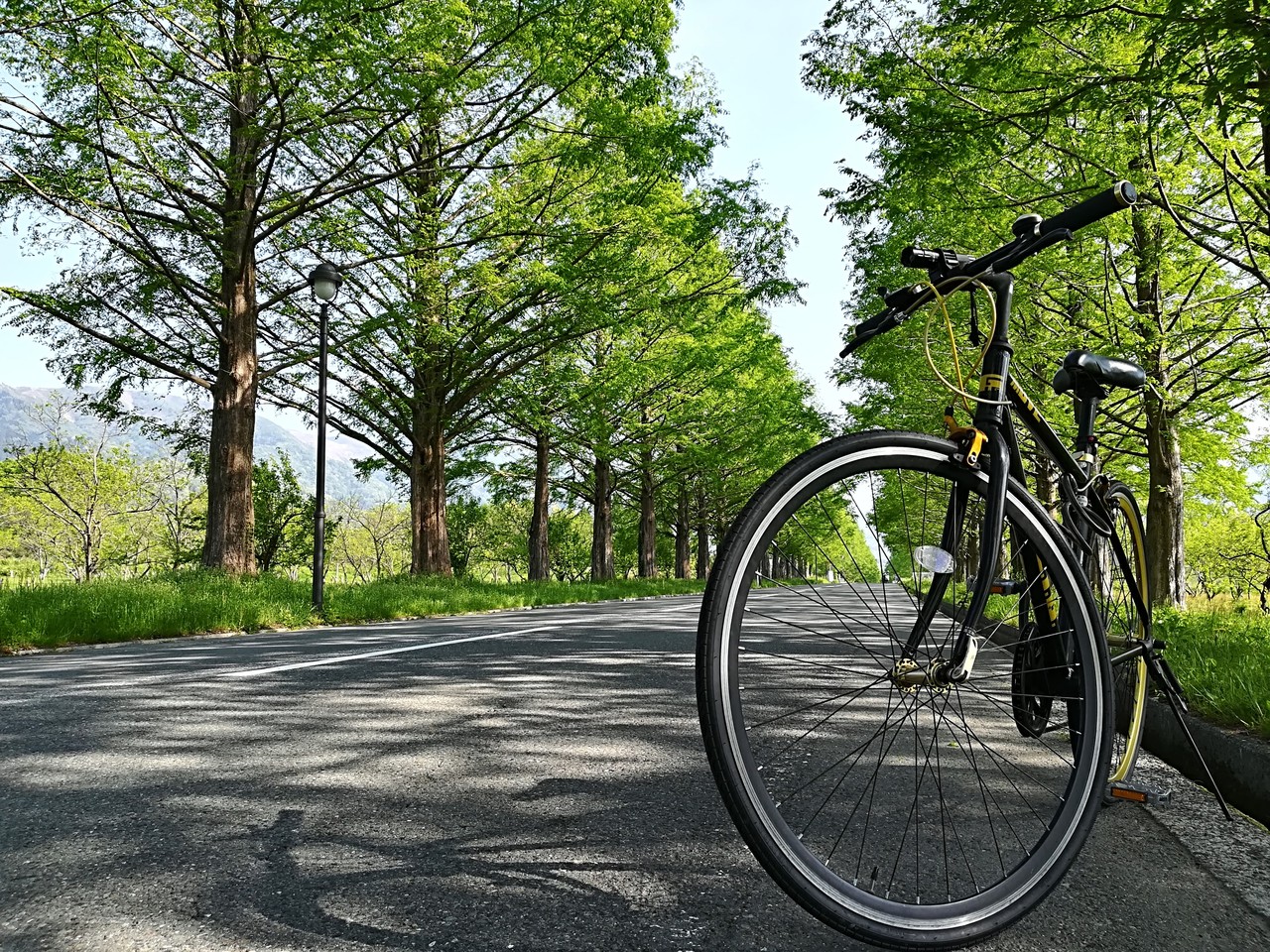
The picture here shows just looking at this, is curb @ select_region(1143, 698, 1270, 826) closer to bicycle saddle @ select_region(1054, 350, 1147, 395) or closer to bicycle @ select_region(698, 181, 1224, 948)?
bicycle @ select_region(698, 181, 1224, 948)

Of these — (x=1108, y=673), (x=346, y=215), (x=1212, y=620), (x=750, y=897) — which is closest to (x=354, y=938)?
(x=750, y=897)

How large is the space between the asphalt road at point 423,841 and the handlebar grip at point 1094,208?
5.17ft

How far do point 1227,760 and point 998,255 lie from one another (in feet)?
7.15

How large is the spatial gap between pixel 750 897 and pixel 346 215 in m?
14.3

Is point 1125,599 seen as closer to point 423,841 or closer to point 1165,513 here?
point 423,841

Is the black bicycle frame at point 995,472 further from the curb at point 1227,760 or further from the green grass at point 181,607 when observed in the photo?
the green grass at point 181,607

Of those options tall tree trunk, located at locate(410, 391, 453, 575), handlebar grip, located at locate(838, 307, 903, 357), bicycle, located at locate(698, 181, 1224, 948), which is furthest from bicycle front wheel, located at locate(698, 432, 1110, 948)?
tall tree trunk, located at locate(410, 391, 453, 575)

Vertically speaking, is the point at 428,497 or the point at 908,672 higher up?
→ the point at 428,497

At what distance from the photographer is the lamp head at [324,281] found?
10961 mm

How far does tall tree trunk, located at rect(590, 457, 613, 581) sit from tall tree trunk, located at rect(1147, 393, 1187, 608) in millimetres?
16671

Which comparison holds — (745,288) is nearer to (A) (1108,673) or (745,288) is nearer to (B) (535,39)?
(B) (535,39)

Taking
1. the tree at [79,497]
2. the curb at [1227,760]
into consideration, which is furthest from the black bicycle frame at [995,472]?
the tree at [79,497]

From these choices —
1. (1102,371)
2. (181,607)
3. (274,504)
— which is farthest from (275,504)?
(1102,371)

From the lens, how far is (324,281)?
36.1 ft
